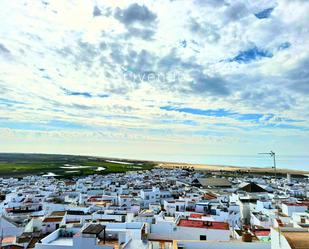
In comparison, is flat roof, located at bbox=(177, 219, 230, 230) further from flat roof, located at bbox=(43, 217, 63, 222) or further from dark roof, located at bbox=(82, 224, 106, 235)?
flat roof, located at bbox=(43, 217, 63, 222)

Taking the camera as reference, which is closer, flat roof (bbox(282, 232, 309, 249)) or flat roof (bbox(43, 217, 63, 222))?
flat roof (bbox(282, 232, 309, 249))

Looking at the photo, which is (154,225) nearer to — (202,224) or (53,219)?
(202,224)

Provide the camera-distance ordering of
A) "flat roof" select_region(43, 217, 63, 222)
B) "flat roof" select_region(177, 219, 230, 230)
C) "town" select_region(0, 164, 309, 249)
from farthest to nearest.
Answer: "flat roof" select_region(43, 217, 63, 222), "flat roof" select_region(177, 219, 230, 230), "town" select_region(0, 164, 309, 249)

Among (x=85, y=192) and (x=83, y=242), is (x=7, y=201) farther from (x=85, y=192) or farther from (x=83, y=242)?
(x=83, y=242)

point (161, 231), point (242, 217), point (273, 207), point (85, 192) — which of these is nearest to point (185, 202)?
point (242, 217)

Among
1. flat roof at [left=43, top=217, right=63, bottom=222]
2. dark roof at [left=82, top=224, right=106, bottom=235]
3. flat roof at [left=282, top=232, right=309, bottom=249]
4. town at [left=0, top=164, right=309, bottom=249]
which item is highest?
flat roof at [left=282, top=232, right=309, bottom=249]

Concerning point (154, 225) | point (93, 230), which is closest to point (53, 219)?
point (154, 225)

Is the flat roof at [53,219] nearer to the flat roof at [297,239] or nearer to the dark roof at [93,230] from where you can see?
the dark roof at [93,230]

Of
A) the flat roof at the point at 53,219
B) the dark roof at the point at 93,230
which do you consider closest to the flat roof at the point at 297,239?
the dark roof at the point at 93,230

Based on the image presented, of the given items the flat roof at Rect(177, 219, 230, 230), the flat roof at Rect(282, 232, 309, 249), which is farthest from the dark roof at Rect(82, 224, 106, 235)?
→ the flat roof at Rect(282, 232, 309, 249)

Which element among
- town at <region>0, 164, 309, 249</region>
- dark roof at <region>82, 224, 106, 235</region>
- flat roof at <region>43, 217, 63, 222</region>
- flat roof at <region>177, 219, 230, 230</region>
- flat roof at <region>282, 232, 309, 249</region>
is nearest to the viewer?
flat roof at <region>282, 232, 309, 249</region>

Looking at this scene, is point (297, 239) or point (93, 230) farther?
point (93, 230)

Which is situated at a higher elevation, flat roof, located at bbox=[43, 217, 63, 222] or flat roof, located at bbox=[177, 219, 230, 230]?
flat roof, located at bbox=[177, 219, 230, 230]
